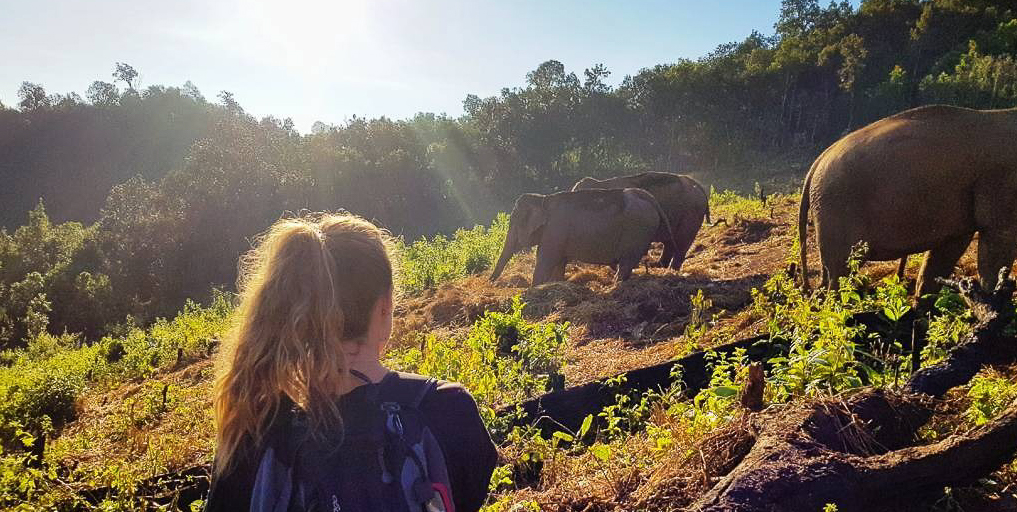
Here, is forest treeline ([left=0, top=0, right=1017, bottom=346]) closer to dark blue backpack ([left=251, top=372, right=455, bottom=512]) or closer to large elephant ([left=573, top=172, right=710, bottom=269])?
large elephant ([left=573, top=172, right=710, bottom=269])

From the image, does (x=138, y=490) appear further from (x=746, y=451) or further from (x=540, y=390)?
(x=746, y=451)

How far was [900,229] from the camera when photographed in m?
4.84

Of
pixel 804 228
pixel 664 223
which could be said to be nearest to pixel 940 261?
pixel 804 228

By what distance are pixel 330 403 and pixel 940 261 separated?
17.6ft

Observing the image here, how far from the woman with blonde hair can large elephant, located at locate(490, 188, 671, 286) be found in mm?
9410

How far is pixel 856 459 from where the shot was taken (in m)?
2.00

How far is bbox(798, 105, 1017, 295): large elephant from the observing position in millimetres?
4520

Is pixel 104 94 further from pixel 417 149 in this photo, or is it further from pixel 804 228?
pixel 804 228

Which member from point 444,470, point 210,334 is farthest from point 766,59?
point 444,470

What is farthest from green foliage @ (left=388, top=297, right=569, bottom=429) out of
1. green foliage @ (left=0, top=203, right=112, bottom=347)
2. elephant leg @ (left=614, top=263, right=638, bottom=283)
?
green foliage @ (left=0, top=203, right=112, bottom=347)

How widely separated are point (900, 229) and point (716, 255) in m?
6.82

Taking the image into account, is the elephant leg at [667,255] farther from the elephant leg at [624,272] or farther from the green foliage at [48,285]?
the green foliage at [48,285]

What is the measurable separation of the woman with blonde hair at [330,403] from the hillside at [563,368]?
1.15 meters

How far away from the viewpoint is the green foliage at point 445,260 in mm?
13172
